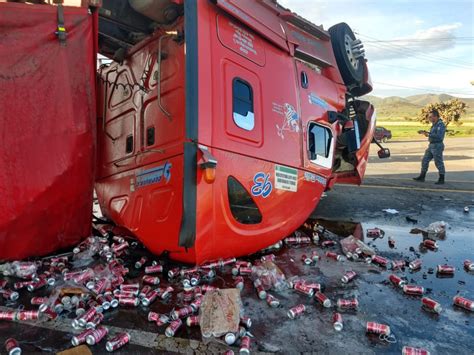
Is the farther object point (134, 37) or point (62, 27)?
point (134, 37)

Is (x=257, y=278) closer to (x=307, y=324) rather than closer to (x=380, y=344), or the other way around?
(x=307, y=324)

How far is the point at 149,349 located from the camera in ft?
8.13

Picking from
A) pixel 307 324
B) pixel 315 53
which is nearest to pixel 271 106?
pixel 315 53

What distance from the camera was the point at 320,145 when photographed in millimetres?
4684

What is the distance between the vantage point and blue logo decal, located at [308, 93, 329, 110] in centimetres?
455

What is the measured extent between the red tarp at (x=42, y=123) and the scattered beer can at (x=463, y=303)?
154 inches

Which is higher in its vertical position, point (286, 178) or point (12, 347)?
point (286, 178)

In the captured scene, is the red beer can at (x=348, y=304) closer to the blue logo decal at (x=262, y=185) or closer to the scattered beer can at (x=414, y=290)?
the scattered beer can at (x=414, y=290)

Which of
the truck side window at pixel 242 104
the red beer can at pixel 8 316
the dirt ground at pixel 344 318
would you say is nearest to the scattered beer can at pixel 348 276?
the dirt ground at pixel 344 318

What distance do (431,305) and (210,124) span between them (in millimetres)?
2482

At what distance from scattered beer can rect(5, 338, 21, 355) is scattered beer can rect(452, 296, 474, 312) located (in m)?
3.49

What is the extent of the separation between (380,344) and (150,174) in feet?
8.32

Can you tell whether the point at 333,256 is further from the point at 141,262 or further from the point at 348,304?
the point at 141,262

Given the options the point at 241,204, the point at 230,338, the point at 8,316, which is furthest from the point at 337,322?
the point at 8,316
